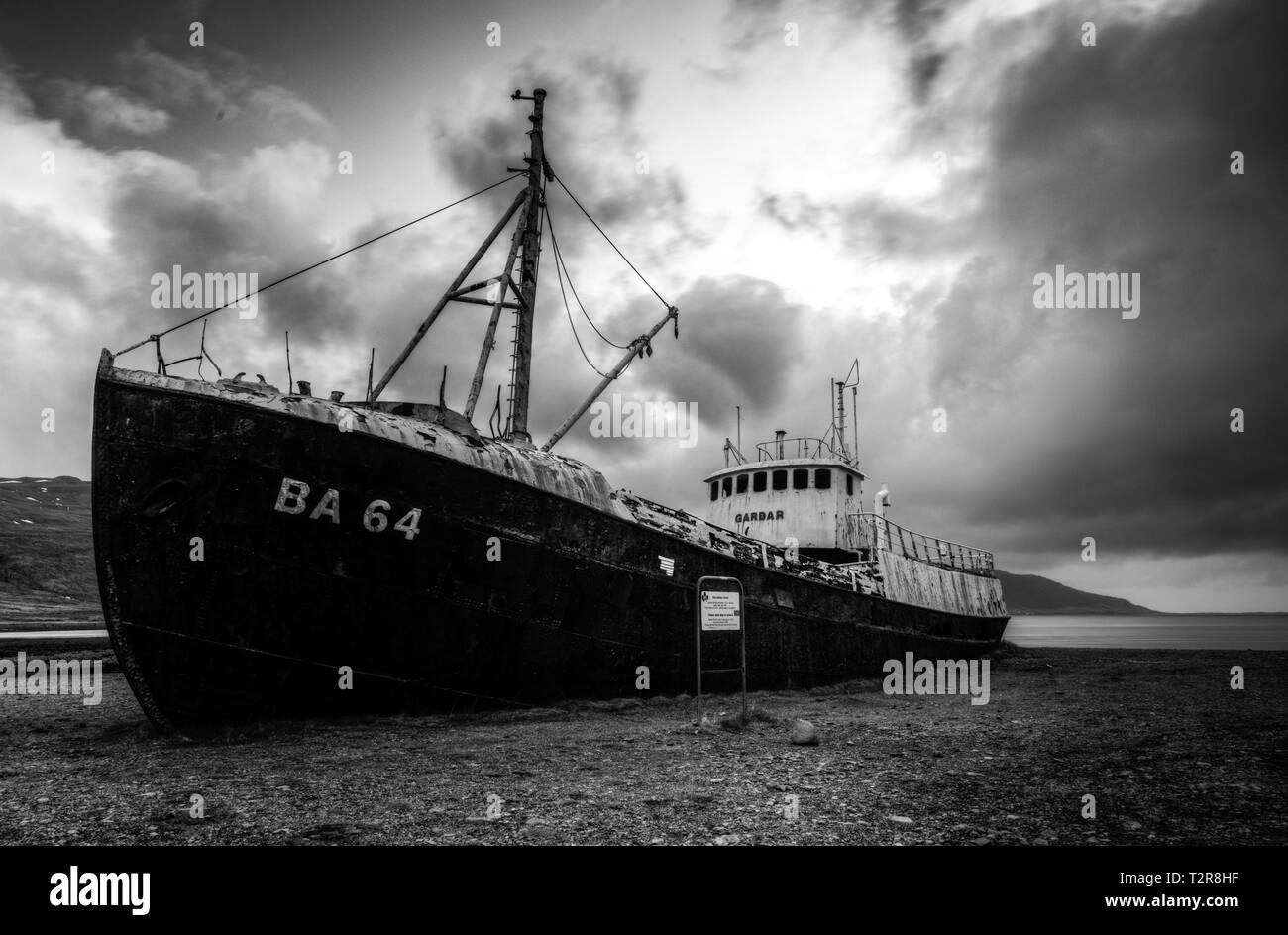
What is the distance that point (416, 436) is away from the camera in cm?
860

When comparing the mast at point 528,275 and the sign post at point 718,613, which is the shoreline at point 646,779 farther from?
the mast at point 528,275

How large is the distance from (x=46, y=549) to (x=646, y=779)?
88741 mm

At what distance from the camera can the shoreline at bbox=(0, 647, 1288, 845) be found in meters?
4.69

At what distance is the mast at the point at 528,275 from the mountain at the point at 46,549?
4647 centimetres

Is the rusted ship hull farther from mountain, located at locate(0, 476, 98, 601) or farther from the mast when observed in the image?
mountain, located at locate(0, 476, 98, 601)

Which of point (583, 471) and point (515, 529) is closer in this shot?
point (515, 529)

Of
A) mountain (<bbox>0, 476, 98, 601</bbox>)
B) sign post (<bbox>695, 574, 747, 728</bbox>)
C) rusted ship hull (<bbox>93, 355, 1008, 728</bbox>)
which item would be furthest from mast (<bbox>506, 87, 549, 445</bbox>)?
mountain (<bbox>0, 476, 98, 601</bbox>)

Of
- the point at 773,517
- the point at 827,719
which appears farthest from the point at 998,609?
the point at 827,719

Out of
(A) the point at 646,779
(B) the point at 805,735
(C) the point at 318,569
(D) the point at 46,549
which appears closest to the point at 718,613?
(B) the point at 805,735

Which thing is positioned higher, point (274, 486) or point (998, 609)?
point (274, 486)

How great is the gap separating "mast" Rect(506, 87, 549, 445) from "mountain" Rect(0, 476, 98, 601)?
46.5 m
